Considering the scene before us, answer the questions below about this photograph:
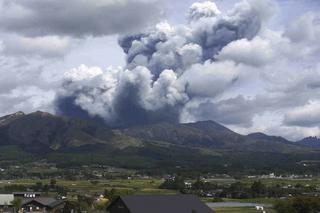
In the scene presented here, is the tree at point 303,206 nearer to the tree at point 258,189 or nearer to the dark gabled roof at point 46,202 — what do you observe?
the dark gabled roof at point 46,202

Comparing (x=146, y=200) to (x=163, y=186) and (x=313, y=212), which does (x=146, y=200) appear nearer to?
(x=313, y=212)

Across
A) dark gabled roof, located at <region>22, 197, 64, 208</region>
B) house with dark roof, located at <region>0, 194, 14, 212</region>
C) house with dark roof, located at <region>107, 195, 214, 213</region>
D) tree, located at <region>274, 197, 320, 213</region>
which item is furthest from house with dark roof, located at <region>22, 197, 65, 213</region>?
tree, located at <region>274, 197, 320, 213</region>

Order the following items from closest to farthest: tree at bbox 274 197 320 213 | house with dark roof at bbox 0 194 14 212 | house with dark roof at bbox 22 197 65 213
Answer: tree at bbox 274 197 320 213 → house with dark roof at bbox 0 194 14 212 → house with dark roof at bbox 22 197 65 213

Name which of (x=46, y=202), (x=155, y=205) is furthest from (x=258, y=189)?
(x=155, y=205)

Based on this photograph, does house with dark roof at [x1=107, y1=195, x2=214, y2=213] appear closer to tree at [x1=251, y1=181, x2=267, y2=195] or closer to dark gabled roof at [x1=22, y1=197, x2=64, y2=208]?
dark gabled roof at [x1=22, y1=197, x2=64, y2=208]

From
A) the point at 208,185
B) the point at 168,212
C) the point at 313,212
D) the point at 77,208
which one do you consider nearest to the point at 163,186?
the point at 208,185
